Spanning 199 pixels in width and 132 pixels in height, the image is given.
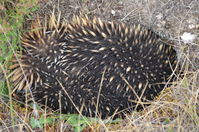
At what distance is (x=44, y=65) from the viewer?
7.07 ft

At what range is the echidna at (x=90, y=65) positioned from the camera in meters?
2.10

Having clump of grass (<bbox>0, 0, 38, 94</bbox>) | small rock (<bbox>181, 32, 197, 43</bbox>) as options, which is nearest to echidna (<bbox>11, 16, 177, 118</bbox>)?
clump of grass (<bbox>0, 0, 38, 94</bbox>)

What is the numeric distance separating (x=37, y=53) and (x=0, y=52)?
25cm

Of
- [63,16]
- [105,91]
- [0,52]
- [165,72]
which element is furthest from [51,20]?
[165,72]

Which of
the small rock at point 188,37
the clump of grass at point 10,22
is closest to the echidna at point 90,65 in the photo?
the clump of grass at point 10,22

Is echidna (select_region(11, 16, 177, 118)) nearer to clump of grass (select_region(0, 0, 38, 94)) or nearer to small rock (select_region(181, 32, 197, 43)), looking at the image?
clump of grass (select_region(0, 0, 38, 94))

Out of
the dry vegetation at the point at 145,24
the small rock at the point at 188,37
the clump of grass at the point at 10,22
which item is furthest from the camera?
the small rock at the point at 188,37

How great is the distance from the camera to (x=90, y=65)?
2.08 metres

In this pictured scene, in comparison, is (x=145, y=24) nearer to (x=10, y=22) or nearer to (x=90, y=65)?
(x=90, y=65)

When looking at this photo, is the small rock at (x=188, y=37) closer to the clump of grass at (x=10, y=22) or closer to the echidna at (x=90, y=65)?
the echidna at (x=90, y=65)

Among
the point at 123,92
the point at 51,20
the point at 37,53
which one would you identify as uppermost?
the point at 51,20

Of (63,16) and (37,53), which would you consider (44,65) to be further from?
(63,16)

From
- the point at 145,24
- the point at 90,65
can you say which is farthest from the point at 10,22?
the point at 145,24

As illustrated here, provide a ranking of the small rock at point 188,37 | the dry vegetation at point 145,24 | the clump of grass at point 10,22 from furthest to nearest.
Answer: the small rock at point 188,37 < the dry vegetation at point 145,24 < the clump of grass at point 10,22
